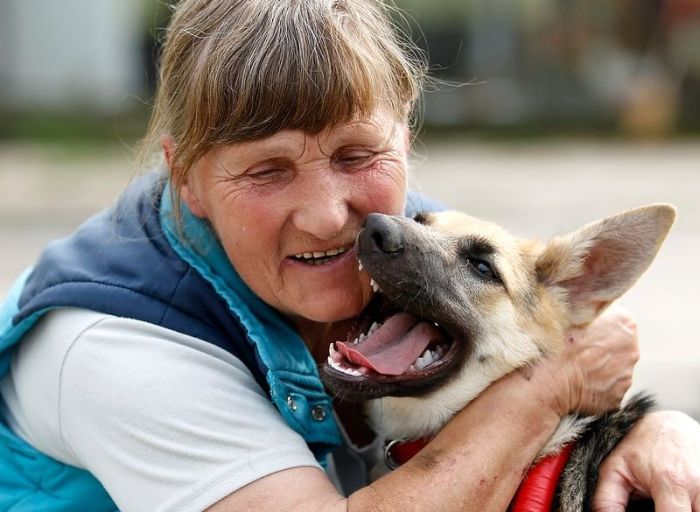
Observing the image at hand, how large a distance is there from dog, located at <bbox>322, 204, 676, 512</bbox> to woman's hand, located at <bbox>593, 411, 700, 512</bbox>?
0.19 ft

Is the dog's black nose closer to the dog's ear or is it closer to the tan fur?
the tan fur

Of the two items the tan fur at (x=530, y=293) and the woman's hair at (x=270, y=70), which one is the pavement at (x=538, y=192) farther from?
the woman's hair at (x=270, y=70)

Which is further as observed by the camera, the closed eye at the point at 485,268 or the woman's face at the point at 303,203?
the closed eye at the point at 485,268

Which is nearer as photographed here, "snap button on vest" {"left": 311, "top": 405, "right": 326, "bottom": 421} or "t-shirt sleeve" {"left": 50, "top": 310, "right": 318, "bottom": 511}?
"t-shirt sleeve" {"left": 50, "top": 310, "right": 318, "bottom": 511}

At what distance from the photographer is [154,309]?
2.75m

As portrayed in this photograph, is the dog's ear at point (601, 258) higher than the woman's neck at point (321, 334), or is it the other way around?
A: the dog's ear at point (601, 258)

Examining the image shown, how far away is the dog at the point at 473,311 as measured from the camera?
9.43 ft

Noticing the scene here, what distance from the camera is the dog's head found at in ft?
9.38

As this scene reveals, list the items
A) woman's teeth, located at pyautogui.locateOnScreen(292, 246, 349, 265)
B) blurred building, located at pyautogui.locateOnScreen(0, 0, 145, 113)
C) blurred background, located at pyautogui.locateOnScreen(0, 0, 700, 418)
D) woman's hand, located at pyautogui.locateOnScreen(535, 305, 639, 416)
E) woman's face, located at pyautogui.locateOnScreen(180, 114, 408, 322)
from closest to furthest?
woman's face, located at pyautogui.locateOnScreen(180, 114, 408, 322)
woman's teeth, located at pyautogui.locateOnScreen(292, 246, 349, 265)
woman's hand, located at pyautogui.locateOnScreen(535, 305, 639, 416)
blurred background, located at pyautogui.locateOnScreen(0, 0, 700, 418)
blurred building, located at pyautogui.locateOnScreen(0, 0, 145, 113)

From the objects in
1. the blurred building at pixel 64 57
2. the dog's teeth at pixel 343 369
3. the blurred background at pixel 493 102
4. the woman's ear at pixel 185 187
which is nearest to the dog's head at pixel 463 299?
the dog's teeth at pixel 343 369

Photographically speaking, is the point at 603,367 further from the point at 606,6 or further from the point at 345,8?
the point at 606,6

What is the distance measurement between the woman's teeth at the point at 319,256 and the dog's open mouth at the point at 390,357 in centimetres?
23

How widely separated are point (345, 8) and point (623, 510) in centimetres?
156

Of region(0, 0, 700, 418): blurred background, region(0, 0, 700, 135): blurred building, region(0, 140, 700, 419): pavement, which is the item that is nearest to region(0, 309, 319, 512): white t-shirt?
region(0, 140, 700, 419): pavement
